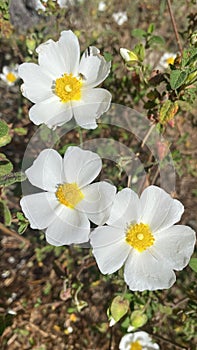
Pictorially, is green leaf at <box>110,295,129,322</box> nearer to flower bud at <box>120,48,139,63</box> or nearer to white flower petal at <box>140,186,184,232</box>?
white flower petal at <box>140,186,184,232</box>

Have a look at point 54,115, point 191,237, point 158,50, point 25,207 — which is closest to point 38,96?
point 54,115

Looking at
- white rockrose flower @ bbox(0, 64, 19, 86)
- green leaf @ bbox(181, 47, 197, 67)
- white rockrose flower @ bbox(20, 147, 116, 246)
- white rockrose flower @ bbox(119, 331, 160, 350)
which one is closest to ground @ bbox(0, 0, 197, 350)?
white rockrose flower @ bbox(119, 331, 160, 350)

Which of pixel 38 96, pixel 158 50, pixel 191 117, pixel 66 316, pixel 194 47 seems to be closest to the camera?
pixel 194 47

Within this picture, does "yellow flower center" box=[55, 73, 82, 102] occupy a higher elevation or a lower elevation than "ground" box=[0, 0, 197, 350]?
higher

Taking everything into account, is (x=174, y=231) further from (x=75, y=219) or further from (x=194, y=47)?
(x=194, y=47)

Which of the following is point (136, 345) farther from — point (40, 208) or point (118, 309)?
point (40, 208)

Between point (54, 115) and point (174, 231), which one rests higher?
point (54, 115)
